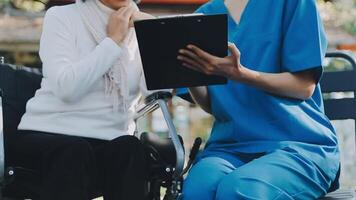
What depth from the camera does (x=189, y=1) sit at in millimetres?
9453

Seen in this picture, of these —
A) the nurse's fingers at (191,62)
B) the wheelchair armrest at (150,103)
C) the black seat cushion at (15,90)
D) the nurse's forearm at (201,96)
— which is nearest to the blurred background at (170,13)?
the black seat cushion at (15,90)

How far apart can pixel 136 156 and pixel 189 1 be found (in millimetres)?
6691

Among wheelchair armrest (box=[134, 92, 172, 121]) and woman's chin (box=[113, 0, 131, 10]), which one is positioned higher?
woman's chin (box=[113, 0, 131, 10])

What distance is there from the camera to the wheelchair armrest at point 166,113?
2.98 m

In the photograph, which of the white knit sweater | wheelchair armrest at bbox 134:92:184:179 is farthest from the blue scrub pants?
the white knit sweater

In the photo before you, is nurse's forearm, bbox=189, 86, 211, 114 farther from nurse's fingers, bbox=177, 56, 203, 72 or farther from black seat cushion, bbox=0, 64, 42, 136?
black seat cushion, bbox=0, 64, 42, 136

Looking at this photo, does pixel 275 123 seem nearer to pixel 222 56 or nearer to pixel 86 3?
pixel 222 56

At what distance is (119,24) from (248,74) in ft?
2.12

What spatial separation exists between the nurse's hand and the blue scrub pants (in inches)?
12.3

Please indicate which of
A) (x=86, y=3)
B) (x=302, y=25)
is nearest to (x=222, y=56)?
(x=302, y=25)

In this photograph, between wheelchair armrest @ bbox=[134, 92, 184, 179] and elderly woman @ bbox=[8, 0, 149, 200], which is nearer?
elderly woman @ bbox=[8, 0, 149, 200]

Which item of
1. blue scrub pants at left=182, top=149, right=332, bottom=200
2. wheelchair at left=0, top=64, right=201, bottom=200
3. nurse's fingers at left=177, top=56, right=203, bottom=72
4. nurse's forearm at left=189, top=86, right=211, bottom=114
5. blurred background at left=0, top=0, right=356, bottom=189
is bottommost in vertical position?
blurred background at left=0, top=0, right=356, bottom=189

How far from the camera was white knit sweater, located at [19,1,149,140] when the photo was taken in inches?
120

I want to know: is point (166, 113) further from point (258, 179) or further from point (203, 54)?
point (258, 179)
